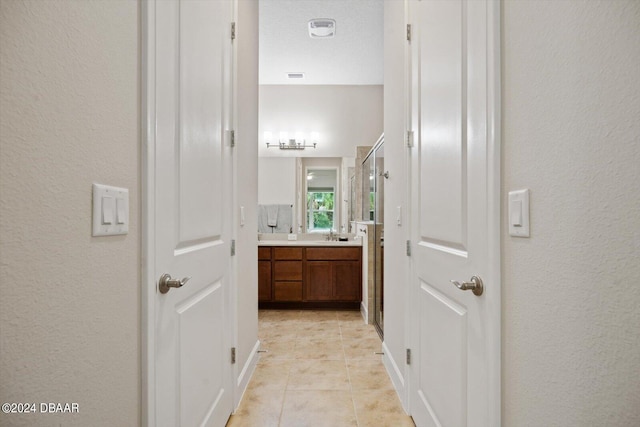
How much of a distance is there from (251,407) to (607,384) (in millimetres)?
1725

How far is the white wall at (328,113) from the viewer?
170 inches

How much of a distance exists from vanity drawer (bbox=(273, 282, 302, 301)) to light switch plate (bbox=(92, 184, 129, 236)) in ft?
9.94

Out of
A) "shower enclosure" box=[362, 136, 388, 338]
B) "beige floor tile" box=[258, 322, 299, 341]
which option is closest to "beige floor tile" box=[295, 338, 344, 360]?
"beige floor tile" box=[258, 322, 299, 341]

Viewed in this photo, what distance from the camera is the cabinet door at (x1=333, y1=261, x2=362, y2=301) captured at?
376cm

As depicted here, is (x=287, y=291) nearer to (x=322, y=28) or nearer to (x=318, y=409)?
(x=318, y=409)

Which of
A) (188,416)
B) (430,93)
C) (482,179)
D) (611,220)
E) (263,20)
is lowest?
(188,416)

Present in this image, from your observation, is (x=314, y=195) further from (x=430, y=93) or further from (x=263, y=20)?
(x=430, y=93)

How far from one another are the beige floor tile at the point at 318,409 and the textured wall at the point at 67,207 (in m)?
1.10

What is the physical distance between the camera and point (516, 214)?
2.87 feet

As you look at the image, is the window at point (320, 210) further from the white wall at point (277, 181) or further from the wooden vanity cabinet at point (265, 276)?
the wooden vanity cabinet at point (265, 276)

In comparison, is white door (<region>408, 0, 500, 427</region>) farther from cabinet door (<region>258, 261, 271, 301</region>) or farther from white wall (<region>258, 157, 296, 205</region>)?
white wall (<region>258, 157, 296, 205</region>)

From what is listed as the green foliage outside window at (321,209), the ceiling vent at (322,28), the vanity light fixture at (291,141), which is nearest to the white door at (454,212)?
the ceiling vent at (322,28)

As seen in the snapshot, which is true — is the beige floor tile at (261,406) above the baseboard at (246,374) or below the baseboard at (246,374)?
below

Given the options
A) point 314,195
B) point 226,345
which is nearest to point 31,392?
point 226,345
